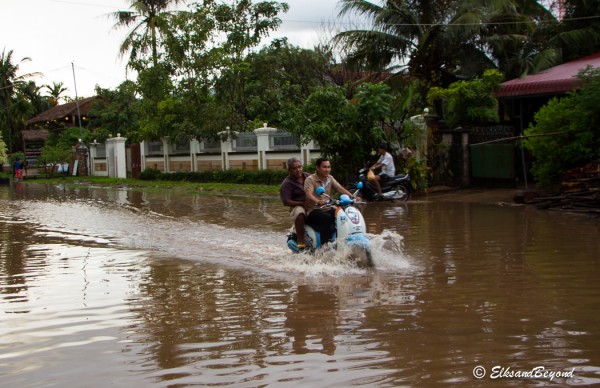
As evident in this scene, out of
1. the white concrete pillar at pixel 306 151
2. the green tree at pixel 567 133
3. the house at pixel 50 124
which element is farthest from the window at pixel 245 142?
the house at pixel 50 124

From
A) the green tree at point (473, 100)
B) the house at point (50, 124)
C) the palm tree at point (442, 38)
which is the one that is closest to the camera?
the green tree at point (473, 100)

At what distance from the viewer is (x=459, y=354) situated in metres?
4.86

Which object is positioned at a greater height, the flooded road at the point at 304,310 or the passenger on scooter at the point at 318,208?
the passenger on scooter at the point at 318,208

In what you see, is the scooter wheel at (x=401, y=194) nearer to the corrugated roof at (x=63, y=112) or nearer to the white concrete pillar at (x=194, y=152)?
the white concrete pillar at (x=194, y=152)

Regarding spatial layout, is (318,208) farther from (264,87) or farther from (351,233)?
(264,87)

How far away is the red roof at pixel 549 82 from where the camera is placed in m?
19.7

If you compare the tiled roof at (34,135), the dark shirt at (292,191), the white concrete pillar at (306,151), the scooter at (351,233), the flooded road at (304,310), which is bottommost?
the flooded road at (304,310)

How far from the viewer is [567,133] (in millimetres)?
15703

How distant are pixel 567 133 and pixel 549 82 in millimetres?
4960

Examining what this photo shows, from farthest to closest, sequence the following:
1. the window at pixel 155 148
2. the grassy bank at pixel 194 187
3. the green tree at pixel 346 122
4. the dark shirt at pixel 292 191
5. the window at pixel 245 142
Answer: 1. the window at pixel 155 148
2. the window at pixel 245 142
3. the grassy bank at pixel 194 187
4. the green tree at pixel 346 122
5. the dark shirt at pixel 292 191

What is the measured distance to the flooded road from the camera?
4684 millimetres

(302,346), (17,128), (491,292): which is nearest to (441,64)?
(491,292)

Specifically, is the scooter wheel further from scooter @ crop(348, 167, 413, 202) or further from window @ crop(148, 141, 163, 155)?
window @ crop(148, 141, 163, 155)

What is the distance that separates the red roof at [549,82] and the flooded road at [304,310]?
8040 millimetres
